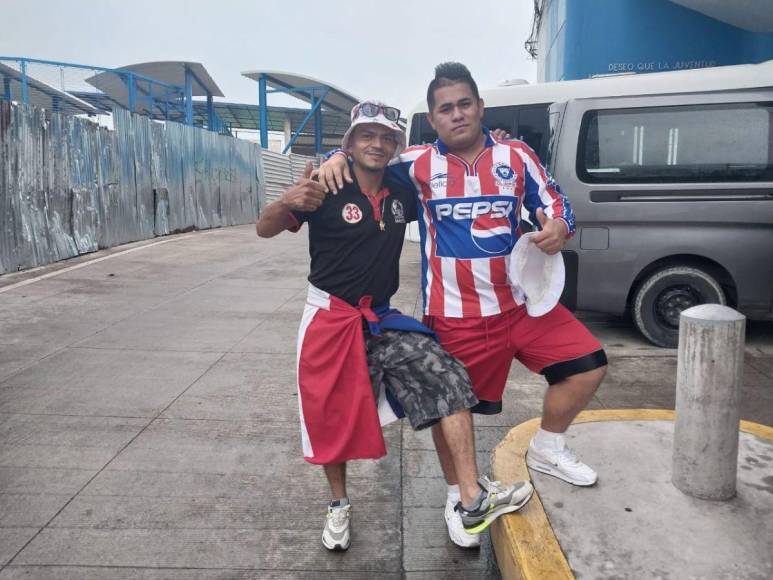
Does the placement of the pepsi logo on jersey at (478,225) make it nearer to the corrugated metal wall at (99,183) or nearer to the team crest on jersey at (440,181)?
the team crest on jersey at (440,181)

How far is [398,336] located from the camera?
2.55m

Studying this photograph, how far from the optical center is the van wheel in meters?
5.44

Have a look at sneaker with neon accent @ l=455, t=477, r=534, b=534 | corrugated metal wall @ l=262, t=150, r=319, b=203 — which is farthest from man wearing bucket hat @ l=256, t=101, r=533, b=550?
corrugated metal wall @ l=262, t=150, r=319, b=203

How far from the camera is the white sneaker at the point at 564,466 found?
106 inches

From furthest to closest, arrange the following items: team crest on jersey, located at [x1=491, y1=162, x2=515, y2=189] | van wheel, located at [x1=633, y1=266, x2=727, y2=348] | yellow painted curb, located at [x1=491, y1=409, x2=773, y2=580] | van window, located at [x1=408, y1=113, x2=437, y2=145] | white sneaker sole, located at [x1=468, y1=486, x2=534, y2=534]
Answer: van window, located at [x1=408, y1=113, x2=437, y2=145]
van wheel, located at [x1=633, y1=266, x2=727, y2=348]
team crest on jersey, located at [x1=491, y1=162, x2=515, y2=189]
white sneaker sole, located at [x1=468, y1=486, x2=534, y2=534]
yellow painted curb, located at [x1=491, y1=409, x2=773, y2=580]

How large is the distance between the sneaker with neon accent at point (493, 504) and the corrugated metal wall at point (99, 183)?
8.17 m

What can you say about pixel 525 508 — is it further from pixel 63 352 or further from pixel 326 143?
pixel 326 143

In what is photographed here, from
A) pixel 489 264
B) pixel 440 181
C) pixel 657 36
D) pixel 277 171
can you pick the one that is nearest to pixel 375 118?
pixel 440 181

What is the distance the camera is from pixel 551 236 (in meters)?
2.49

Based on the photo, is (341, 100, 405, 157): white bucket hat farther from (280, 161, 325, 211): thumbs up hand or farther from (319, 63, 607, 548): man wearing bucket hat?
(280, 161, 325, 211): thumbs up hand

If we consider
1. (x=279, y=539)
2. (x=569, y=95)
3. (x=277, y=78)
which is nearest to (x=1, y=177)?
(x=569, y=95)

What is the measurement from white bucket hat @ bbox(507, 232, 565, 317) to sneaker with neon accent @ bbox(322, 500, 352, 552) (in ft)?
3.69

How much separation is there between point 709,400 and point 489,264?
0.99 metres

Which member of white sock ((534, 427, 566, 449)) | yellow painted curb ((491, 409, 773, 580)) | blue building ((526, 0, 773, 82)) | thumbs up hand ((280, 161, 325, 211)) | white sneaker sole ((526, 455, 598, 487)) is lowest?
yellow painted curb ((491, 409, 773, 580))
